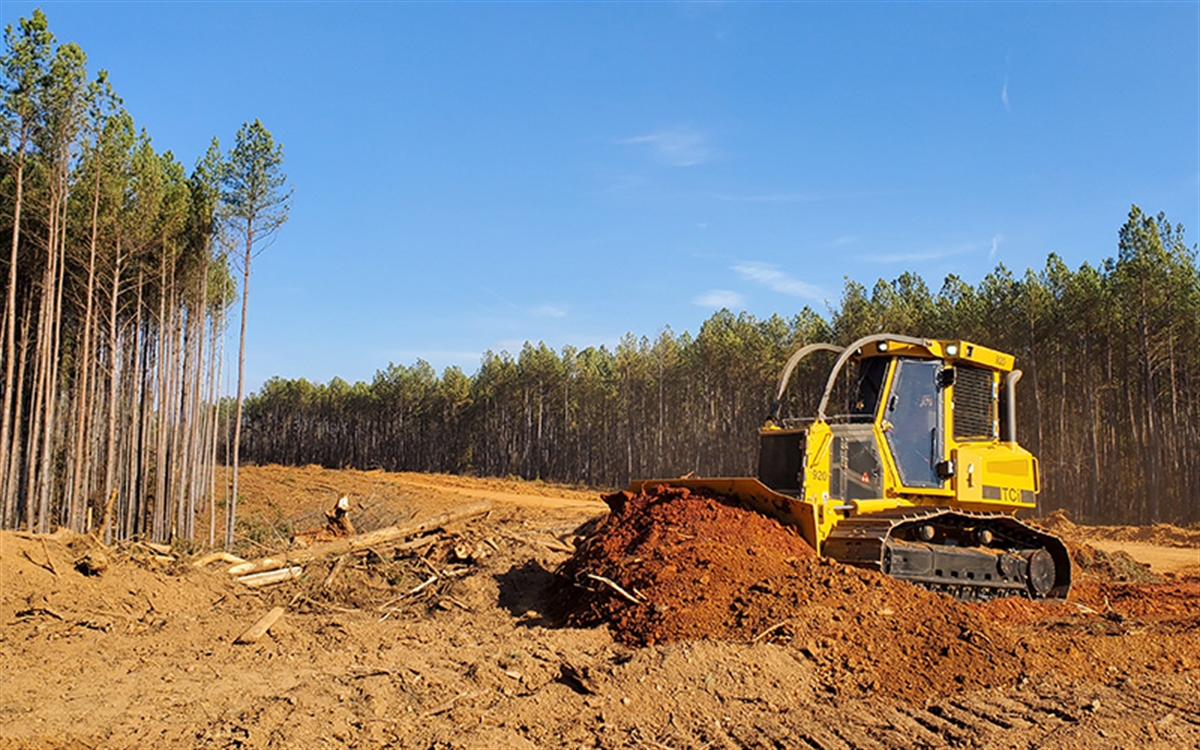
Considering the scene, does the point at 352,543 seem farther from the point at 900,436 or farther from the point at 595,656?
the point at 900,436

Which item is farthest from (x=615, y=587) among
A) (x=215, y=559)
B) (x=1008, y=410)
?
(x=215, y=559)

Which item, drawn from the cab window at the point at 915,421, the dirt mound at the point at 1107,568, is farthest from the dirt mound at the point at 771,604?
the dirt mound at the point at 1107,568

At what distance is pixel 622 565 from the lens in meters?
8.65

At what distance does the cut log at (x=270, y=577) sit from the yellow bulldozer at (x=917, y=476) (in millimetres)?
4874

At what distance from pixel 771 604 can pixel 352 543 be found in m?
7.01

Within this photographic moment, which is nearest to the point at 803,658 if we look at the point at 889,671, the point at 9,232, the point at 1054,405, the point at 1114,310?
the point at 889,671

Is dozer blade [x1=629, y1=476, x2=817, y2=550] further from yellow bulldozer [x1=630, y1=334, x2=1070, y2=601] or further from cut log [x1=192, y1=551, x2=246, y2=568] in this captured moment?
cut log [x1=192, y1=551, x2=246, y2=568]

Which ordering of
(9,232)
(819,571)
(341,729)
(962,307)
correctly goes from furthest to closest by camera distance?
(962,307), (9,232), (819,571), (341,729)

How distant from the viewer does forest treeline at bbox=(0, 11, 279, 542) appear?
16.5m

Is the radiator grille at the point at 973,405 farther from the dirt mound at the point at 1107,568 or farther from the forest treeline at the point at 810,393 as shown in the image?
the forest treeline at the point at 810,393

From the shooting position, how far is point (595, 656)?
7355mm

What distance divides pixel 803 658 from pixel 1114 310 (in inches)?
1079

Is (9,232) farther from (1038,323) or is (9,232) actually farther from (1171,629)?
(1038,323)

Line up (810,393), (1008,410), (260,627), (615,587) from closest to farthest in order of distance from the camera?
(615,587) < (260,627) < (1008,410) < (810,393)
